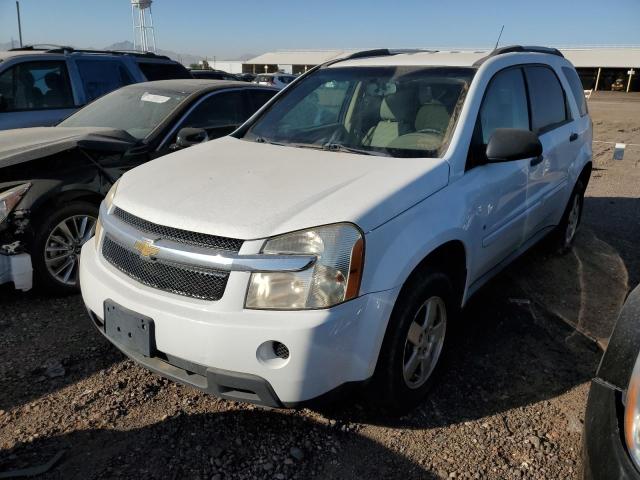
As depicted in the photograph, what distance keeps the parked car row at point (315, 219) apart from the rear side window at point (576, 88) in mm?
429

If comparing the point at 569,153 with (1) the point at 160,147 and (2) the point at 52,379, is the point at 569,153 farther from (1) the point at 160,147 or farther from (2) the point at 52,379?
(2) the point at 52,379

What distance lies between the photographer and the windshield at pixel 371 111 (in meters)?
3.13

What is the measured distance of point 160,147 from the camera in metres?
4.60

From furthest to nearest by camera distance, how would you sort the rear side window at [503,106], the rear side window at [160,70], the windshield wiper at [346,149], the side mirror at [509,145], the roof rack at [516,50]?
1. the rear side window at [160,70]
2. the roof rack at [516,50]
3. the rear side window at [503,106]
4. the windshield wiper at [346,149]
5. the side mirror at [509,145]

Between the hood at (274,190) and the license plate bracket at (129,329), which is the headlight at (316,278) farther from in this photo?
the license plate bracket at (129,329)

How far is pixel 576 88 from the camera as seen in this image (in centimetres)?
498

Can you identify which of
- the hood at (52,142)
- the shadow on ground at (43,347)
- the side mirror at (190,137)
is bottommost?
the shadow on ground at (43,347)

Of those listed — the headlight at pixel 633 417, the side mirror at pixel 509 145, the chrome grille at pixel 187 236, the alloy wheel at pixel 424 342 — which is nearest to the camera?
the headlight at pixel 633 417

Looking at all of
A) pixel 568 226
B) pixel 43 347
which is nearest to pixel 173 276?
pixel 43 347

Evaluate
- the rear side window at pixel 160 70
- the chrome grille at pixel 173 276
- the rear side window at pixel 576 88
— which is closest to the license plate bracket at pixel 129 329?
the chrome grille at pixel 173 276

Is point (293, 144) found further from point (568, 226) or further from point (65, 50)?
point (65, 50)

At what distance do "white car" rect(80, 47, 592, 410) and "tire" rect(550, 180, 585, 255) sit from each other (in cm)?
131

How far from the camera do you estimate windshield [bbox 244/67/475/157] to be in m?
3.13

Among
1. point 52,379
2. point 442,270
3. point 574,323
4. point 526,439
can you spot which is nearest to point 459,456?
point 526,439
